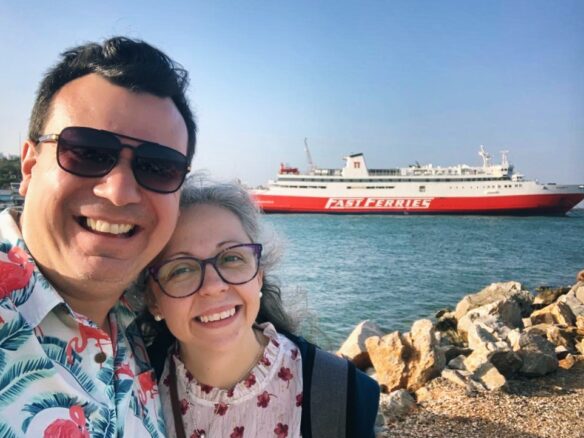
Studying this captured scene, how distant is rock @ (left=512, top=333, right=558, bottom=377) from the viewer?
4602 mm

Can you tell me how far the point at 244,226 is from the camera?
5.49 ft

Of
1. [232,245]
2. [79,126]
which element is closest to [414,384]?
[232,245]

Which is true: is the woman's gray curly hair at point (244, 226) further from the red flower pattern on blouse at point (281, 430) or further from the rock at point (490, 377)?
the rock at point (490, 377)

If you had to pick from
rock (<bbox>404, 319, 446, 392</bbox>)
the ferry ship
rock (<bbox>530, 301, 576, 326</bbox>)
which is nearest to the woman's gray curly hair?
rock (<bbox>404, 319, 446, 392</bbox>)

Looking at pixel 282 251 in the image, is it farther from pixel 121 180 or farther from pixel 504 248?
pixel 504 248

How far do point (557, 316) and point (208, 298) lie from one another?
320 inches

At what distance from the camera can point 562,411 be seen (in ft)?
12.8

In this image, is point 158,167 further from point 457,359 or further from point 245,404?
point 457,359

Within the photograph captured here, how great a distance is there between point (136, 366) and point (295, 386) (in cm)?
56

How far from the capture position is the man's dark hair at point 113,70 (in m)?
1.28

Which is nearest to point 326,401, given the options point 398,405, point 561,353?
point 398,405

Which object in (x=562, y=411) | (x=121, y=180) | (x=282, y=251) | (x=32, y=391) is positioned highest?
(x=121, y=180)

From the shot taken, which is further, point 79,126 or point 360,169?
point 360,169

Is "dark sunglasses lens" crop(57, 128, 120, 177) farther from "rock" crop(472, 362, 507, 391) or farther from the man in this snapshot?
"rock" crop(472, 362, 507, 391)
